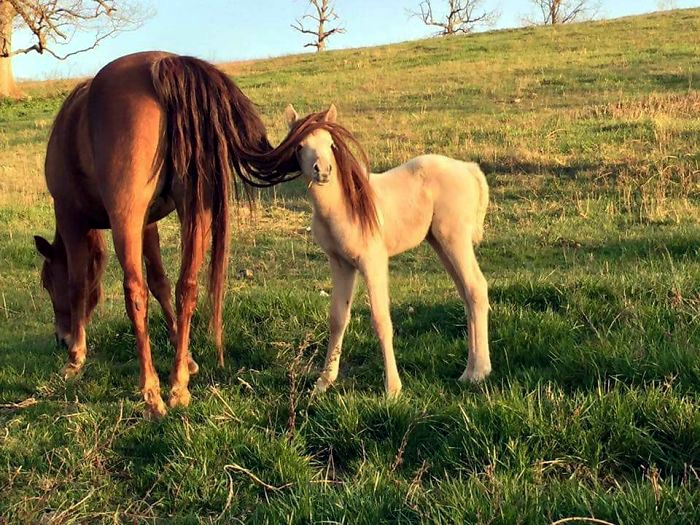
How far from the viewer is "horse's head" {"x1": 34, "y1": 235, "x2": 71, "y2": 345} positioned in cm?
531

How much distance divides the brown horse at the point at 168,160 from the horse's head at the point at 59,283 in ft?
3.24

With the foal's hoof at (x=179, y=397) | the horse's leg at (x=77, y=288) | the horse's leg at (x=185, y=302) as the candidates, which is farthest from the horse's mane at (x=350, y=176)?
the horse's leg at (x=77, y=288)

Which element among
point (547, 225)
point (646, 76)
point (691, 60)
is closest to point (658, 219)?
point (547, 225)

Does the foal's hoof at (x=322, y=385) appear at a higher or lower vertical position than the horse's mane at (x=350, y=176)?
lower

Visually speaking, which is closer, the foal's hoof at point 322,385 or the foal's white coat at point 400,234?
the foal's white coat at point 400,234

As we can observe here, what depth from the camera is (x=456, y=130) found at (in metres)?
15.0

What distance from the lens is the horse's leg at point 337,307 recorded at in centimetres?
413

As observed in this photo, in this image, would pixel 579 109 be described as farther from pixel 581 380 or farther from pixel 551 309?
pixel 581 380

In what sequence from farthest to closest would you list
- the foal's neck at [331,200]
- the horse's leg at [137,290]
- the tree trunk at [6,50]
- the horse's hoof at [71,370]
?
the tree trunk at [6,50] → the horse's hoof at [71,370] → the horse's leg at [137,290] → the foal's neck at [331,200]

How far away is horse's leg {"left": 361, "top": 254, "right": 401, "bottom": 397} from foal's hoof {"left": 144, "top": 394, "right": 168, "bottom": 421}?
1.37 meters

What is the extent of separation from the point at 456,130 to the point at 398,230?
11.5 m

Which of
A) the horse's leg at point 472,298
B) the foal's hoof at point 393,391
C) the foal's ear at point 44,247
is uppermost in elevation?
the foal's ear at point 44,247

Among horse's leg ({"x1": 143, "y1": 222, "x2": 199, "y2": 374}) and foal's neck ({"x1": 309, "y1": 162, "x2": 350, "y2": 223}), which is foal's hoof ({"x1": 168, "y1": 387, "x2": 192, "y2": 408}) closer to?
horse's leg ({"x1": 143, "y1": 222, "x2": 199, "y2": 374})

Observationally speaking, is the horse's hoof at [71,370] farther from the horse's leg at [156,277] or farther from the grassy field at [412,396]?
the horse's leg at [156,277]
